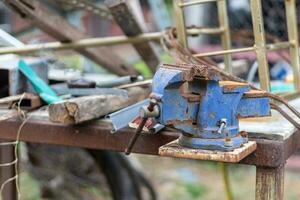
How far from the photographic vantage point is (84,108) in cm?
192

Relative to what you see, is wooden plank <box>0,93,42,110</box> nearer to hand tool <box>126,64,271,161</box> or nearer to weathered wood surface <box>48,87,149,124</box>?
weathered wood surface <box>48,87,149,124</box>

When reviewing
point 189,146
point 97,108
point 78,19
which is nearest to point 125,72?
point 78,19

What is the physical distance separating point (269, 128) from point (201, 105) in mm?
351

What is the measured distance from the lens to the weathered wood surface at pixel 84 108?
1.87 metres

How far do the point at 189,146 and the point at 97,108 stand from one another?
1.55ft

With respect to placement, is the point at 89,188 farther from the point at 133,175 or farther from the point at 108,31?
the point at 108,31

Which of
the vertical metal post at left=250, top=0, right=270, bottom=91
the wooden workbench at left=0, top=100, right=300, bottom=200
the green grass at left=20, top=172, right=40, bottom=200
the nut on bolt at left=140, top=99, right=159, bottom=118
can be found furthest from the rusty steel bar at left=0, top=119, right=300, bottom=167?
the green grass at left=20, top=172, right=40, bottom=200

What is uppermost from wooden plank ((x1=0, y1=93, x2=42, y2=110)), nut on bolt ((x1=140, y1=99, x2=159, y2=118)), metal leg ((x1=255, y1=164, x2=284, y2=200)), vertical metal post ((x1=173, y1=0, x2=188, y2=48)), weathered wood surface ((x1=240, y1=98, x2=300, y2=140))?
vertical metal post ((x1=173, y1=0, x2=188, y2=48))

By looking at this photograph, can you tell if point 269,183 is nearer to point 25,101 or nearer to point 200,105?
point 200,105

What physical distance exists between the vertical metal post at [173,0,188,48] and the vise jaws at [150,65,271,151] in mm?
712

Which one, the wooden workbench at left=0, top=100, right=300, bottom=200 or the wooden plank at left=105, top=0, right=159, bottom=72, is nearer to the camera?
the wooden workbench at left=0, top=100, right=300, bottom=200

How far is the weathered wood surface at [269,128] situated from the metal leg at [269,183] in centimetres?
10

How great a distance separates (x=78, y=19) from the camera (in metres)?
3.52

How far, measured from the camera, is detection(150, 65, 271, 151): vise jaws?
152cm
